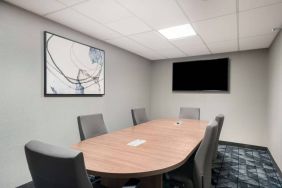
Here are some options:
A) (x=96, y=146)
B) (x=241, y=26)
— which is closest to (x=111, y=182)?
(x=96, y=146)

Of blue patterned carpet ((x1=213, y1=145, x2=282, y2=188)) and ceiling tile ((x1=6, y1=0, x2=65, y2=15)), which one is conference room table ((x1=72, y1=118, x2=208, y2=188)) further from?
ceiling tile ((x1=6, y1=0, x2=65, y2=15))

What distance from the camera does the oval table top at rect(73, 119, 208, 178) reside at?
1.18m

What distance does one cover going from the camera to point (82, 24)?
268 centimetres

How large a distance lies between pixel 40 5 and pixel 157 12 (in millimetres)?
1483

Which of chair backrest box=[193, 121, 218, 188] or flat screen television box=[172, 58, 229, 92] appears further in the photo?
flat screen television box=[172, 58, 229, 92]

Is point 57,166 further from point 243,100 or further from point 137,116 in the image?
point 243,100

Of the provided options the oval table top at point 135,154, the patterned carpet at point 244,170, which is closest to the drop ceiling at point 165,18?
the oval table top at point 135,154

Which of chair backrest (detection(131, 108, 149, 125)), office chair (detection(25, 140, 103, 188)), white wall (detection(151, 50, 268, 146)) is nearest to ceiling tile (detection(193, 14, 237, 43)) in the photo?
white wall (detection(151, 50, 268, 146))

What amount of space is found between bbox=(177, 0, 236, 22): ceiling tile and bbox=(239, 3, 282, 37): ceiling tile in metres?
0.27

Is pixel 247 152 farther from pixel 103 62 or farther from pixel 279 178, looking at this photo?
pixel 103 62

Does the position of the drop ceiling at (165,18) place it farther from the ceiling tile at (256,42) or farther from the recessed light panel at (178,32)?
the recessed light panel at (178,32)

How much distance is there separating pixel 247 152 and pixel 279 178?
1.20 m

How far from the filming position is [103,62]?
11.6 feet

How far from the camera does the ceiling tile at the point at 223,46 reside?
3.49 m
